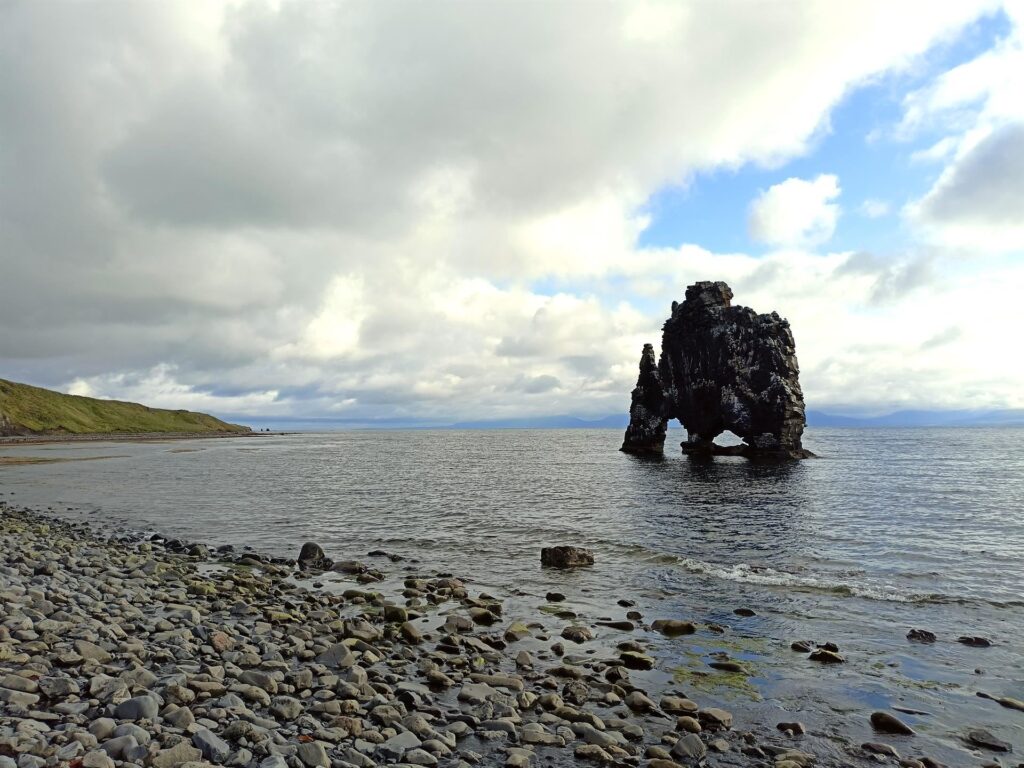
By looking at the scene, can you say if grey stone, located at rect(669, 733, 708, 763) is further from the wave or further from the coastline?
the wave

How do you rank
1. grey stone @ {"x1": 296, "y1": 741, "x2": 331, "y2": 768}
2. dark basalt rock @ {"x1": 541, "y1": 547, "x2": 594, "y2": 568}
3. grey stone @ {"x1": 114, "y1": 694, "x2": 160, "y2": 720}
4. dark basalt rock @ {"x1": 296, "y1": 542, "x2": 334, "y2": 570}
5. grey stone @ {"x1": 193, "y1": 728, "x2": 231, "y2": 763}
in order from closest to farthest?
1. grey stone @ {"x1": 193, "y1": 728, "x2": 231, "y2": 763}
2. grey stone @ {"x1": 296, "y1": 741, "x2": 331, "y2": 768}
3. grey stone @ {"x1": 114, "y1": 694, "x2": 160, "y2": 720}
4. dark basalt rock @ {"x1": 296, "y1": 542, "x2": 334, "y2": 570}
5. dark basalt rock @ {"x1": 541, "y1": 547, "x2": 594, "y2": 568}

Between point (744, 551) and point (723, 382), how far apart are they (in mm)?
82545

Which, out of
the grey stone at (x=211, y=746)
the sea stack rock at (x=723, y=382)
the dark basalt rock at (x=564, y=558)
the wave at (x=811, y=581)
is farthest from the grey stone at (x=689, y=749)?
the sea stack rock at (x=723, y=382)

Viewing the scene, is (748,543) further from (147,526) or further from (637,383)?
(637,383)

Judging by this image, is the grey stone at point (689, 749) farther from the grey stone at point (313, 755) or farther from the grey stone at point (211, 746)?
the grey stone at point (211, 746)

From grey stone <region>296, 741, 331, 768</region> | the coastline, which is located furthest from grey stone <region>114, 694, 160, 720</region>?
grey stone <region>296, 741, 331, 768</region>

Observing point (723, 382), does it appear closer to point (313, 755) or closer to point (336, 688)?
point (336, 688)

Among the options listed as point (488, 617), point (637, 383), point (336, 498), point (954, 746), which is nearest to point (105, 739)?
point (488, 617)

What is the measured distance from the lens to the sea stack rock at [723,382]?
101 metres

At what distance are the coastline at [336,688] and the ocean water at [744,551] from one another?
1200 mm

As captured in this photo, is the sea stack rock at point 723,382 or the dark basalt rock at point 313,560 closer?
the dark basalt rock at point 313,560

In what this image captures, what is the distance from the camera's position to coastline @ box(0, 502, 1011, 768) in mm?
9023

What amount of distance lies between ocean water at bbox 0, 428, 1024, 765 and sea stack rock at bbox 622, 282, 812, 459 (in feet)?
94.5

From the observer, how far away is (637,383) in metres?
129
